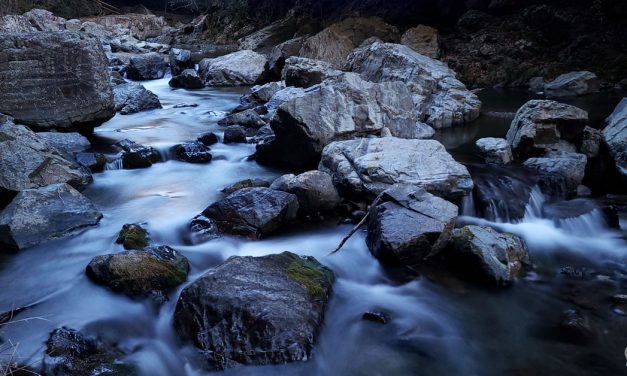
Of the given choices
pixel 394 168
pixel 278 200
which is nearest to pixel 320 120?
pixel 394 168

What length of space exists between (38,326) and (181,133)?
22.0 feet

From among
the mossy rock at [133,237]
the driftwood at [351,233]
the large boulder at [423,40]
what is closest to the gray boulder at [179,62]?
the large boulder at [423,40]

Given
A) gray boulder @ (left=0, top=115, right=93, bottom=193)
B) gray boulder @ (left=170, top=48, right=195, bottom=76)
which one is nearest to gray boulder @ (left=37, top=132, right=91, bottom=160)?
gray boulder @ (left=0, top=115, right=93, bottom=193)

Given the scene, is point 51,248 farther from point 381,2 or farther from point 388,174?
point 381,2

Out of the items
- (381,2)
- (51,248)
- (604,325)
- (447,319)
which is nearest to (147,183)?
(51,248)

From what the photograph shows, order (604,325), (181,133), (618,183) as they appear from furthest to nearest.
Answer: (181,133), (618,183), (604,325)

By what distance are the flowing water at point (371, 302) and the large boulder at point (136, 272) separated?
0.35 ft

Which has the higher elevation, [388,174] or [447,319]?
[388,174]

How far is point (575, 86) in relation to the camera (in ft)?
44.5

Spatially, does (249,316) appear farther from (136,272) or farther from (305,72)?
(305,72)

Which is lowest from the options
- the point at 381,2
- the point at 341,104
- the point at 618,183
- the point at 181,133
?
the point at 181,133

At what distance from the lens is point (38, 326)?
143 inches

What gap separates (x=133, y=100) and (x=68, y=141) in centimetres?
502

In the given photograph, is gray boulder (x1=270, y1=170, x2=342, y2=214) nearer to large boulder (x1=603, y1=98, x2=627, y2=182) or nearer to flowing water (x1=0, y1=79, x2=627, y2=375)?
flowing water (x1=0, y1=79, x2=627, y2=375)
